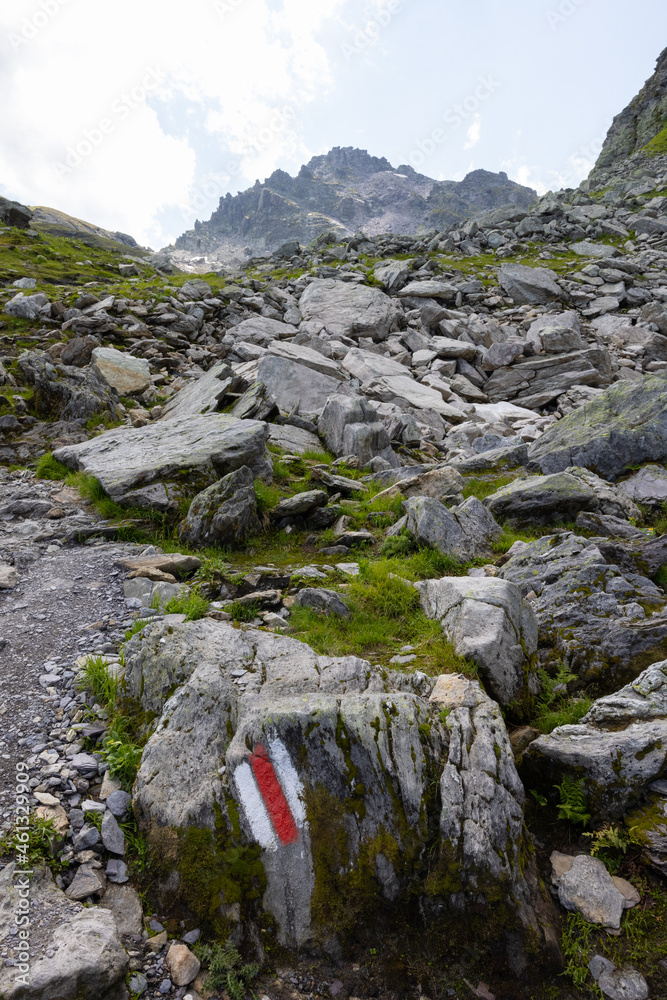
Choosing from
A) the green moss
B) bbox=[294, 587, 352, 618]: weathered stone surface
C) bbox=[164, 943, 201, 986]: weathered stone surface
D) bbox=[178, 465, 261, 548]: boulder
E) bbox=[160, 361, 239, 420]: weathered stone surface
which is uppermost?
the green moss

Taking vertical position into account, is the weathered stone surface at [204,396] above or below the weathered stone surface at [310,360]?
below

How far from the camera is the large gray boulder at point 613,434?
47.6 ft

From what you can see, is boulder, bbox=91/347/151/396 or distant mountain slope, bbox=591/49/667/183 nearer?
boulder, bbox=91/347/151/396

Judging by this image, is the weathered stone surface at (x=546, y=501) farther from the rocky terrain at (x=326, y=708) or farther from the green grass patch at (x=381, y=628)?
the green grass patch at (x=381, y=628)

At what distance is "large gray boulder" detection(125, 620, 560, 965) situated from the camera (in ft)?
14.5

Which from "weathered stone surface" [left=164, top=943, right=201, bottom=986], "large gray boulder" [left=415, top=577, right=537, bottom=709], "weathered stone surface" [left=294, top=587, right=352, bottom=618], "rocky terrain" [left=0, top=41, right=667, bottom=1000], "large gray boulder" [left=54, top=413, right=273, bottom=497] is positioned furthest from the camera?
"large gray boulder" [left=54, top=413, right=273, bottom=497]

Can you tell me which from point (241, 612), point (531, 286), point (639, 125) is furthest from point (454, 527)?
point (639, 125)

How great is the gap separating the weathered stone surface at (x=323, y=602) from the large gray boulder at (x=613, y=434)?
10463 millimetres

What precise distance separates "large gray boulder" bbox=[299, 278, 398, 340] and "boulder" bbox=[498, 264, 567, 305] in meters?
12.7

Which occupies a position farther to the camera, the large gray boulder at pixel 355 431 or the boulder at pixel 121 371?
the boulder at pixel 121 371

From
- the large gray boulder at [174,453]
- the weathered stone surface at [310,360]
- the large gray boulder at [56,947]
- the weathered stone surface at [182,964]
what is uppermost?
the weathered stone surface at [310,360]

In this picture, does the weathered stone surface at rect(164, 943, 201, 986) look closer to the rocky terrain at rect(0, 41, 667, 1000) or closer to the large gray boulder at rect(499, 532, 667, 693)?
the rocky terrain at rect(0, 41, 667, 1000)

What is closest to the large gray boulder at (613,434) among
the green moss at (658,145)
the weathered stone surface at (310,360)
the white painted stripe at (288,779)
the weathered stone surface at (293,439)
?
the weathered stone surface at (293,439)

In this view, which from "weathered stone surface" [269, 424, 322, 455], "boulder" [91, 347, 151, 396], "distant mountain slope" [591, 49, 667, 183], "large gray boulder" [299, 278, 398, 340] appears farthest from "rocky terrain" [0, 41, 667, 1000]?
"distant mountain slope" [591, 49, 667, 183]
